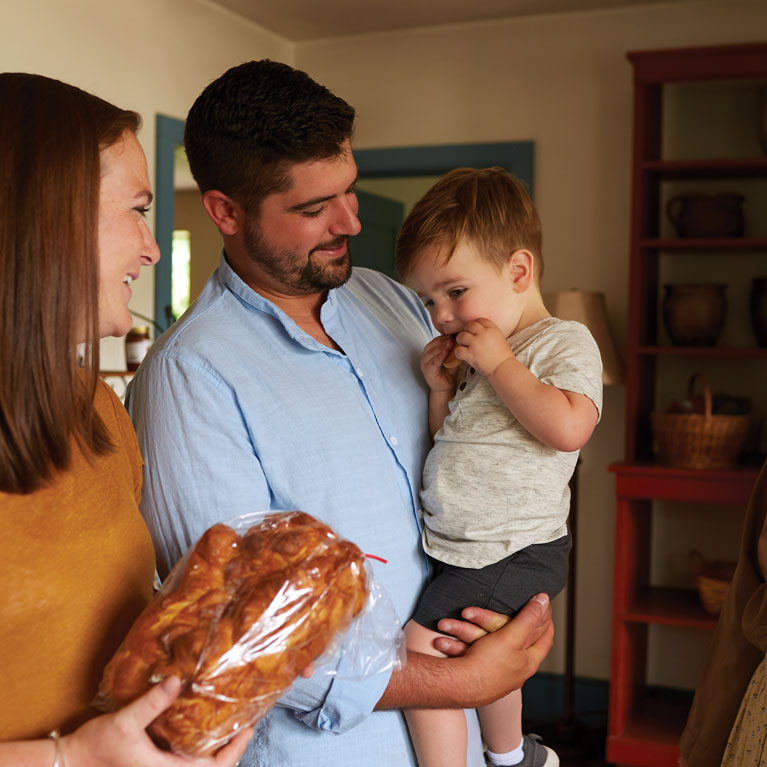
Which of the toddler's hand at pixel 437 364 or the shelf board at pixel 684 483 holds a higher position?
the toddler's hand at pixel 437 364

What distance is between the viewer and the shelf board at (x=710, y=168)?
11.4 feet

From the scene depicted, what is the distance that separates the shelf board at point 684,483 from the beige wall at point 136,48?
1.99m

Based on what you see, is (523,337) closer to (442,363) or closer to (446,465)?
(442,363)

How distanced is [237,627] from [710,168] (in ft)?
10.6

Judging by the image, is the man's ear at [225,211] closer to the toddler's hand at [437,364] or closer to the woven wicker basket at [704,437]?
the toddler's hand at [437,364]

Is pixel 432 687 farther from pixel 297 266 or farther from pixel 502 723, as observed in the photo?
pixel 297 266

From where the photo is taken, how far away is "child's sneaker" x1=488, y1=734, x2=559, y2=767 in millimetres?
1675

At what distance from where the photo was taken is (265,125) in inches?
56.5

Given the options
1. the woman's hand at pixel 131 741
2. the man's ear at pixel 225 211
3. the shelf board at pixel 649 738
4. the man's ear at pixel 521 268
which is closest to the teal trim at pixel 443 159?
the shelf board at pixel 649 738

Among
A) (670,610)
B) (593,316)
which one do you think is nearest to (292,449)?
(593,316)

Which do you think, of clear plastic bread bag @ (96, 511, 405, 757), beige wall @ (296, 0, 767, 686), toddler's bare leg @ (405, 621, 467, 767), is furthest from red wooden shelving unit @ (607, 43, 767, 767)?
clear plastic bread bag @ (96, 511, 405, 757)

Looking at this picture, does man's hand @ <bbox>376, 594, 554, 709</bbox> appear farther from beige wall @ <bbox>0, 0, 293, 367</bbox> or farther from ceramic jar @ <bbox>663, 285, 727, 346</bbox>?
ceramic jar @ <bbox>663, 285, 727, 346</bbox>

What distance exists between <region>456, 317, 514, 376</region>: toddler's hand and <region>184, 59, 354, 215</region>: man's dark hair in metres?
0.36

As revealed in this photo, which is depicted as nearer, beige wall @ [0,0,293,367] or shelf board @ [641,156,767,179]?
beige wall @ [0,0,293,367]
